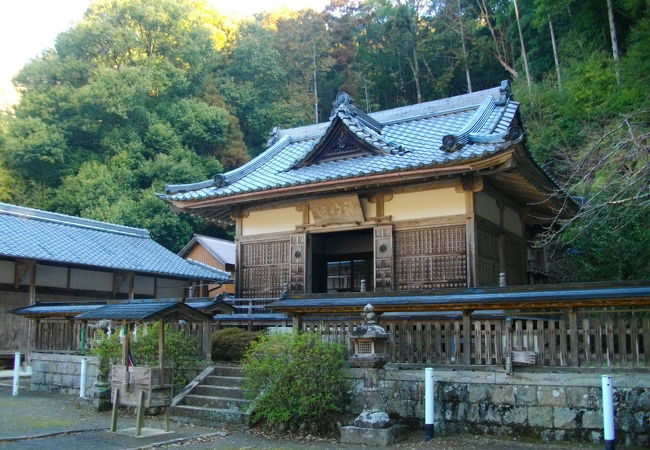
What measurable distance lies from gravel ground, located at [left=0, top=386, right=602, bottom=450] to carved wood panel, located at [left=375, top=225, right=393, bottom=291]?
18.3 feet

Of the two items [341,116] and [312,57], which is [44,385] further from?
[312,57]

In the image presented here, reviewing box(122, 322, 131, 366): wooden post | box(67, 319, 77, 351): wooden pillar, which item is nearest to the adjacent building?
box(67, 319, 77, 351): wooden pillar

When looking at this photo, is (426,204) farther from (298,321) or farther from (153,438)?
(153,438)

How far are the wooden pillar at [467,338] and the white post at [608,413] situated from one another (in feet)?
7.42

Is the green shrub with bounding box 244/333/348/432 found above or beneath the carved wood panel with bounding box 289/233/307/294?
beneath

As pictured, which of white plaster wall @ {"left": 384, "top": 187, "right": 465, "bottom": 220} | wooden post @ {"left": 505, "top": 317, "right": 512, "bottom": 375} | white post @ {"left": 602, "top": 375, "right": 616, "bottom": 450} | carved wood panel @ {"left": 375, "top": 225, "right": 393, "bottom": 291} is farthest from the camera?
carved wood panel @ {"left": 375, "top": 225, "right": 393, "bottom": 291}

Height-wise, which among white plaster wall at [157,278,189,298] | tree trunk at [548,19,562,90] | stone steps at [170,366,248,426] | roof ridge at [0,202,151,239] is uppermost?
tree trunk at [548,19,562,90]

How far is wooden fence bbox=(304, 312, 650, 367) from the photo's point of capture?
329 inches

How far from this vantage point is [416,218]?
14328 millimetres

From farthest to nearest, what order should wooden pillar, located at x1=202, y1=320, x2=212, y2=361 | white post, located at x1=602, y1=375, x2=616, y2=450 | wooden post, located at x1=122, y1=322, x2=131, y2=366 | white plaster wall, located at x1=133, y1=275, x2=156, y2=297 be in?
1. white plaster wall, located at x1=133, y1=275, x2=156, y2=297
2. wooden pillar, located at x1=202, y1=320, x2=212, y2=361
3. wooden post, located at x1=122, y1=322, x2=131, y2=366
4. white post, located at x1=602, y1=375, x2=616, y2=450

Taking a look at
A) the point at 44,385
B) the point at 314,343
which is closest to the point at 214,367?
the point at 314,343

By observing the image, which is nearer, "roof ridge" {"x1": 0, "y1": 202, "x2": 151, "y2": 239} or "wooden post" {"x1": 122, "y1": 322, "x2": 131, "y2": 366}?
"wooden post" {"x1": 122, "y1": 322, "x2": 131, "y2": 366}

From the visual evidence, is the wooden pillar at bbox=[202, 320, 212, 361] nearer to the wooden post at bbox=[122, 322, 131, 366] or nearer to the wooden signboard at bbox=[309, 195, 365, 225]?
the wooden post at bbox=[122, 322, 131, 366]

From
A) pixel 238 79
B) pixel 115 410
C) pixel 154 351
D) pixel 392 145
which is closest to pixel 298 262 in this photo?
pixel 392 145
